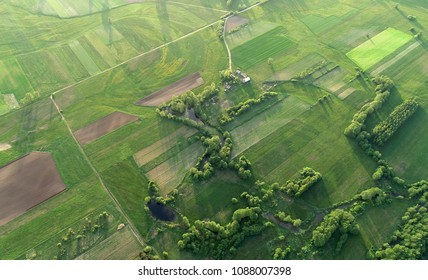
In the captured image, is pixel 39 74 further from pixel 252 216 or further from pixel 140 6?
pixel 252 216

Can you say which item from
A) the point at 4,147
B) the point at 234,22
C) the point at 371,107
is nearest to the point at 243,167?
the point at 371,107

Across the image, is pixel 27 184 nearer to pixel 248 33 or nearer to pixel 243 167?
pixel 243 167

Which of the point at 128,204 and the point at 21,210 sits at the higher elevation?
the point at 21,210

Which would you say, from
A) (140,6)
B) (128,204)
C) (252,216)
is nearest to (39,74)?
(140,6)

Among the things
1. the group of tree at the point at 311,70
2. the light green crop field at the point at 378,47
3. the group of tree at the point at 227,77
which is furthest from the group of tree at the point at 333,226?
the light green crop field at the point at 378,47

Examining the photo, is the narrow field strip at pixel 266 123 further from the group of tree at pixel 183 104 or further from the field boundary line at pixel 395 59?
the field boundary line at pixel 395 59

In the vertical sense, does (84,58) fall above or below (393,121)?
above
